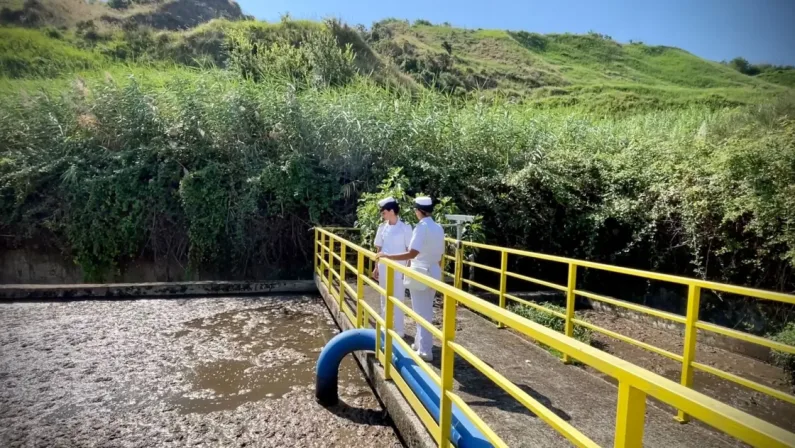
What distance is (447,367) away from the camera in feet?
8.82

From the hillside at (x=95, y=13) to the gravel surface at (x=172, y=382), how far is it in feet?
81.2

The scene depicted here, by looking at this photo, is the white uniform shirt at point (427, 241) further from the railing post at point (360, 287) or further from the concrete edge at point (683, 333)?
the concrete edge at point (683, 333)

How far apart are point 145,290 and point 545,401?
293 inches

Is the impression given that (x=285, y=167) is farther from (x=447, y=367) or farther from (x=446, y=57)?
(x=446, y=57)

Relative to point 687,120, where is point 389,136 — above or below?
below

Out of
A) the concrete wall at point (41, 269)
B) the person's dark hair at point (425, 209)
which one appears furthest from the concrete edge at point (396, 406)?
the concrete wall at point (41, 269)

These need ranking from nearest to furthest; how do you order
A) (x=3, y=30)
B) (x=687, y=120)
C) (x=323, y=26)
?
(x=687, y=120) < (x=3, y=30) < (x=323, y=26)

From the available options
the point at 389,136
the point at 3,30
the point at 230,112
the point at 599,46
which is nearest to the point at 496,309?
the point at 389,136

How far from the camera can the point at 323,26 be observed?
23.5 m

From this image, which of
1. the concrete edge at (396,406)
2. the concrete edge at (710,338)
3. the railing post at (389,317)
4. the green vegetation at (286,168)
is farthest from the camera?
the green vegetation at (286,168)

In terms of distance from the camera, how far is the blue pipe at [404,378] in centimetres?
269

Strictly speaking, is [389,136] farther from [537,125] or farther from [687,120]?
[687,120]

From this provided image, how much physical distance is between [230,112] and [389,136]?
3.45 meters

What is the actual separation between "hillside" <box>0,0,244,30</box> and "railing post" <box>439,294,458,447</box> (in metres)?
29.7
